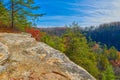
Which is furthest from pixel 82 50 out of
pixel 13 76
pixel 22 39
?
pixel 13 76

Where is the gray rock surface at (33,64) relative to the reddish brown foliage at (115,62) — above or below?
above

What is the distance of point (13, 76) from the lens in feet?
49.6

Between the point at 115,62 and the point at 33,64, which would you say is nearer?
the point at 33,64

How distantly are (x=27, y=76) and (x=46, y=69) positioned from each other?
41.7 inches

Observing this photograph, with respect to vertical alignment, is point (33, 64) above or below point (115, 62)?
above

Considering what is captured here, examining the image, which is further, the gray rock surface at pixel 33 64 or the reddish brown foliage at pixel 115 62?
the reddish brown foliage at pixel 115 62

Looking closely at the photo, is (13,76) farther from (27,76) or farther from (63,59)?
(63,59)

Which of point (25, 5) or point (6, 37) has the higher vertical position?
point (25, 5)

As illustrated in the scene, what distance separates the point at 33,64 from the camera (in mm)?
15867

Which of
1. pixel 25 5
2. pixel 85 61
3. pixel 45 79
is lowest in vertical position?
pixel 85 61

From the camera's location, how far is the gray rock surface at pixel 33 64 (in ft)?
50.3

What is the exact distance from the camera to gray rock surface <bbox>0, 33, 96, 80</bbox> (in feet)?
50.3

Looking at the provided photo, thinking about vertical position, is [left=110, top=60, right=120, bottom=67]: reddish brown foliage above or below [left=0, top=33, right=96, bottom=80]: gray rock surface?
below

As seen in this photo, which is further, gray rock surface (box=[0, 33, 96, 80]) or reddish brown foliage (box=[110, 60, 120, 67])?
reddish brown foliage (box=[110, 60, 120, 67])
